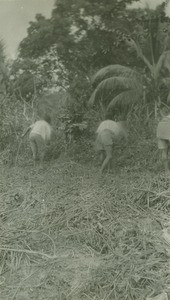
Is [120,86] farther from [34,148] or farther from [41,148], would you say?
[34,148]

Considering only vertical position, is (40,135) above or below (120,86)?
below

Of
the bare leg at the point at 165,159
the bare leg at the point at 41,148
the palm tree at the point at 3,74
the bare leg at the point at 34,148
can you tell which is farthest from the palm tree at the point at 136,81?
the bare leg at the point at 165,159

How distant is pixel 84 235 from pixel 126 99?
5234 millimetres

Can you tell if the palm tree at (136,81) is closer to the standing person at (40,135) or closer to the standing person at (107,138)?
the standing person at (40,135)

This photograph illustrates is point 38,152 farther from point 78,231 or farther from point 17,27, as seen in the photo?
point 78,231

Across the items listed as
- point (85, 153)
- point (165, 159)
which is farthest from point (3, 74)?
point (165, 159)

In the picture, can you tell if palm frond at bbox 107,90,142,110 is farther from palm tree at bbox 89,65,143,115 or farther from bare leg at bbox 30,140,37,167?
bare leg at bbox 30,140,37,167

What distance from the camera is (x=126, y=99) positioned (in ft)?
31.1

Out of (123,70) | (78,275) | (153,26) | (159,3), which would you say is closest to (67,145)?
(123,70)

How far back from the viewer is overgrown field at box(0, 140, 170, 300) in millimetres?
3941

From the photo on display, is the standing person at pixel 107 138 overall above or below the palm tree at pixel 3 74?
below

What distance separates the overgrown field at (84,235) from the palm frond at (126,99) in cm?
293

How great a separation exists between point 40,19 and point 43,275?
26.9 ft

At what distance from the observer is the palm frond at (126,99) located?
9453mm
